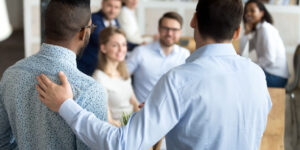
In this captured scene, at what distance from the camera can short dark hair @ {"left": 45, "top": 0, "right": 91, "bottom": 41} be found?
146 centimetres

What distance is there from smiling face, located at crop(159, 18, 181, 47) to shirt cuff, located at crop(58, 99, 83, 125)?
106 inches

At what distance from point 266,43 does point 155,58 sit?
141cm

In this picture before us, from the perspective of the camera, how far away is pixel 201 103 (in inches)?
52.7

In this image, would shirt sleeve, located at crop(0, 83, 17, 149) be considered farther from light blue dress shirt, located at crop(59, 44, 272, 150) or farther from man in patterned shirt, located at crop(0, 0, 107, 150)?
light blue dress shirt, located at crop(59, 44, 272, 150)

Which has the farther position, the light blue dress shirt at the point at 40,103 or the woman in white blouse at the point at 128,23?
the woman in white blouse at the point at 128,23

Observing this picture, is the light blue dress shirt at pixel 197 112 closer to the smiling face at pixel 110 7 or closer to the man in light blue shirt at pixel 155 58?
the man in light blue shirt at pixel 155 58

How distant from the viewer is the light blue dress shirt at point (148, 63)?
3.97 m

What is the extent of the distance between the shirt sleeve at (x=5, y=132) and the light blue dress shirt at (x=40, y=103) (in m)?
0.05

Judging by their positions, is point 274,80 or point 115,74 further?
point 274,80

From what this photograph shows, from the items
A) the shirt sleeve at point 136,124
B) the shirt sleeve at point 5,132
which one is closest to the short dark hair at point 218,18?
the shirt sleeve at point 136,124

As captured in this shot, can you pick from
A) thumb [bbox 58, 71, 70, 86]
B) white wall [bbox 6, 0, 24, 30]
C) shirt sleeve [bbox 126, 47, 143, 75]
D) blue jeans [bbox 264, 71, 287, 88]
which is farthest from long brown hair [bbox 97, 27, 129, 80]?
white wall [bbox 6, 0, 24, 30]

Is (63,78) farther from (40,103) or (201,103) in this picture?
(201,103)

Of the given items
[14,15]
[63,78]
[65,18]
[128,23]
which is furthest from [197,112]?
[128,23]

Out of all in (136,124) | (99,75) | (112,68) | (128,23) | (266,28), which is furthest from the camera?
(128,23)
